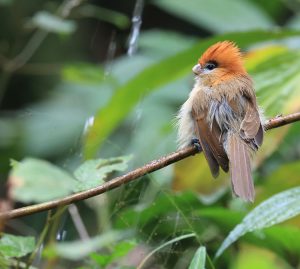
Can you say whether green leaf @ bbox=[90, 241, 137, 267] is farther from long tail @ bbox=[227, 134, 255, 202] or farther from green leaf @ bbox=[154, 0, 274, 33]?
green leaf @ bbox=[154, 0, 274, 33]

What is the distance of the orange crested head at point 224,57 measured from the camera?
389 centimetres

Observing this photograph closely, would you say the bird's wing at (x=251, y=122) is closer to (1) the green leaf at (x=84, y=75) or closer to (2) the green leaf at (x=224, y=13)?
(1) the green leaf at (x=84, y=75)

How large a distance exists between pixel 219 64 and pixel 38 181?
116 cm

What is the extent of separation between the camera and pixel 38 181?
3332mm

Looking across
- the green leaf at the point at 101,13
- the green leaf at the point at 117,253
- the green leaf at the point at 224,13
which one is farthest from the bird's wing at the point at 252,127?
the green leaf at the point at 101,13

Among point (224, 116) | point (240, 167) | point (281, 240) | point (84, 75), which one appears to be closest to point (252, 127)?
point (224, 116)

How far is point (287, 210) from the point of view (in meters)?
2.75

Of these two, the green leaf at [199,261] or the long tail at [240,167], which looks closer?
the green leaf at [199,261]

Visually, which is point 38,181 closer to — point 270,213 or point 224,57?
point 270,213

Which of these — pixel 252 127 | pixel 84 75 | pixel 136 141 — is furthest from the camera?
pixel 84 75

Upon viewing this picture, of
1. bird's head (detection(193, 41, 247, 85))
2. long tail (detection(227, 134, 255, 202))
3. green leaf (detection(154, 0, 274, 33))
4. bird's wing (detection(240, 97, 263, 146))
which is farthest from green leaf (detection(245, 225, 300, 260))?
green leaf (detection(154, 0, 274, 33))

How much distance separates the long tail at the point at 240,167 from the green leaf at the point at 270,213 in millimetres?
65

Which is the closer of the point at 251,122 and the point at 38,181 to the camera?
the point at 38,181

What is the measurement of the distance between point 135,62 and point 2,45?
62.3 inches
